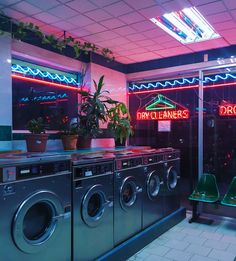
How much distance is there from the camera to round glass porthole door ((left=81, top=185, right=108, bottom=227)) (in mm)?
2622

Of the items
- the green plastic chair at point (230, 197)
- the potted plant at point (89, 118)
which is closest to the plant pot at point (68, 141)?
the potted plant at point (89, 118)

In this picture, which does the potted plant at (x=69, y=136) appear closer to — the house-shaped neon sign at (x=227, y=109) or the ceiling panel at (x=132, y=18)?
the ceiling panel at (x=132, y=18)

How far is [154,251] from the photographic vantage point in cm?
326

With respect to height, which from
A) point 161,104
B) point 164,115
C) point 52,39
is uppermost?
point 52,39

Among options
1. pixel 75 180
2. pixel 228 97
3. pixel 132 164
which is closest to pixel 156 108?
pixel 228 97

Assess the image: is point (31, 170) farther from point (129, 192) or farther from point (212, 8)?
point (212, 8)

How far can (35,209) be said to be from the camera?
2.28 metres

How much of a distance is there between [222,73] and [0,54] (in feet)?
11.7

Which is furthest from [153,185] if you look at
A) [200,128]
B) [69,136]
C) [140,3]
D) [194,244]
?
[140,3]

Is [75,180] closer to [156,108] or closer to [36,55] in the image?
[36,55]

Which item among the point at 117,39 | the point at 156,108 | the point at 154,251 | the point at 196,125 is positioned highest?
the point at 117,39

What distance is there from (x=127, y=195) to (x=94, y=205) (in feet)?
2.00

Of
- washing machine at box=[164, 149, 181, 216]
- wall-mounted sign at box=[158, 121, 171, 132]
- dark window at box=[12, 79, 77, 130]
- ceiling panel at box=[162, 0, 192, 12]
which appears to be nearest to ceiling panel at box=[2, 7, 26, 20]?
dark window at box=[12, 79, 77, 130]

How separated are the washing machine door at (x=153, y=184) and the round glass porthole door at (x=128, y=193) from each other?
0.34m
